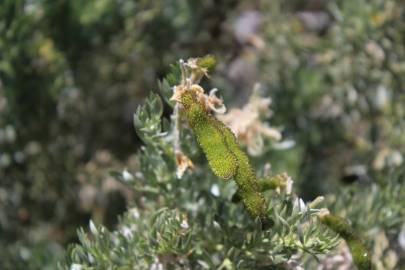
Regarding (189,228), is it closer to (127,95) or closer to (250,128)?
(250,128)

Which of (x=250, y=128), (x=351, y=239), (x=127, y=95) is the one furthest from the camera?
(x=127, y=95)

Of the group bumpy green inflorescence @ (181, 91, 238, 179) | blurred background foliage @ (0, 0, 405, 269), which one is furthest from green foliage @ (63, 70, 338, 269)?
blurred background foliage @ (0, 0, 405, 269)

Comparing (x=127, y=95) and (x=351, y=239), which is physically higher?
(x=127, y=95)

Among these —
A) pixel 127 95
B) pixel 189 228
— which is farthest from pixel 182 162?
pixel 127 95

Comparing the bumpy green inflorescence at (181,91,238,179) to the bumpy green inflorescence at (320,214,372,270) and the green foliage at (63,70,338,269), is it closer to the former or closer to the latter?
the green foliage at (63,70,338,269)

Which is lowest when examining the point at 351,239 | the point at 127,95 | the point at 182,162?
the point at 351,239

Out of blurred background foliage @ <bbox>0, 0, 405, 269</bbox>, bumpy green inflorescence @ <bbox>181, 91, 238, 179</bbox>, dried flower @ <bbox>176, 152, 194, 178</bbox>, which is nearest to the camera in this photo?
bumpy green inflorescence @ <bbox>181, 91, 238, 179</bbox>

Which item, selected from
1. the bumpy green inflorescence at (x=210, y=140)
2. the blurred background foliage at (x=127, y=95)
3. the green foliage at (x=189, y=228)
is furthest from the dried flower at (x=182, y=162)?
the blurred background foliage at (x=127, y=95)
